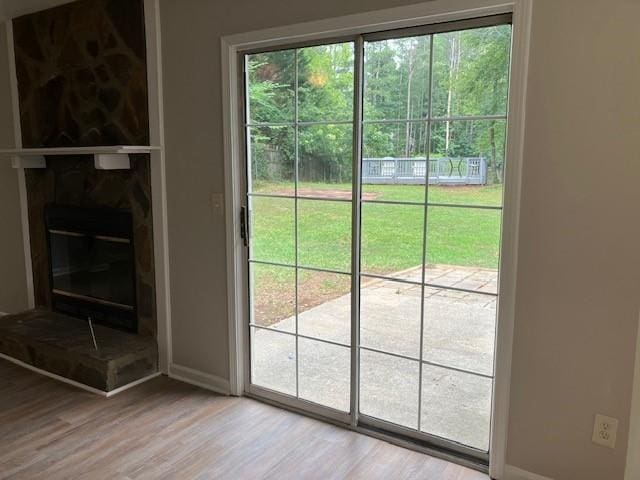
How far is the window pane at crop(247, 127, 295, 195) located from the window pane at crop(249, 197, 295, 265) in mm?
68

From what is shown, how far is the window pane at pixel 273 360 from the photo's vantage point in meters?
3.03

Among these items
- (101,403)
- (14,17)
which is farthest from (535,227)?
(14,17)

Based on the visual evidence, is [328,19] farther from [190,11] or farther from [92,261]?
[92,261]

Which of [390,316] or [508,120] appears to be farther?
[390,316]

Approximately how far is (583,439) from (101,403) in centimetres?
252

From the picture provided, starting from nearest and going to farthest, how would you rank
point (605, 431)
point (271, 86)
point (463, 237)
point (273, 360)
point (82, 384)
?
point (605, 431) → point (463, 237) → point (271, 86) → point (273, 360) → point (82, 384)

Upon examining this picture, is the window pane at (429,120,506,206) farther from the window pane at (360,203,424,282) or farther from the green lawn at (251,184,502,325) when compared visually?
the window pane at (360,203,424,282)

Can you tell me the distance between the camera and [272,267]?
119 inches

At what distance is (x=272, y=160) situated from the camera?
2.92m

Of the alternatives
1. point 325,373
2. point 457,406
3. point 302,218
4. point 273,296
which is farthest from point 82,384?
point 457,406

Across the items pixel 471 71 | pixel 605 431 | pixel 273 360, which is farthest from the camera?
pixel 273 360

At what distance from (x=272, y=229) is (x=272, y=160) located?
386mm

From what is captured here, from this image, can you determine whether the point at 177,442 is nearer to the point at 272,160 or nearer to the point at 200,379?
the point at 200,379

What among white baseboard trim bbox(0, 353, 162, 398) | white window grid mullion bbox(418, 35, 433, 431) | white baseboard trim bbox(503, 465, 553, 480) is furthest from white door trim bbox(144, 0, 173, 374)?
white baseboard trim bbox(503, 465, 553, 480)
